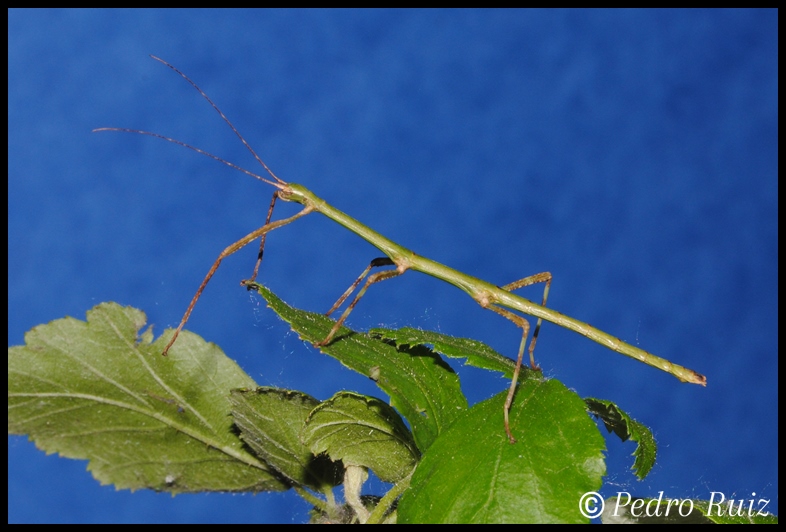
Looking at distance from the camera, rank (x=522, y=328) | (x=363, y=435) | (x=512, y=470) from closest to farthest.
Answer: (x=512, y=470), (x=363, y=435), (x=522, y=328)

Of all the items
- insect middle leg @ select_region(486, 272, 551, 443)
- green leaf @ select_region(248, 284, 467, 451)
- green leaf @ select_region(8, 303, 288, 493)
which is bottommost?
green leaf @ select_region(8, 303, 288, 493)

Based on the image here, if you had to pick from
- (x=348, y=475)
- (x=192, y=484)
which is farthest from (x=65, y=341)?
(x=348, y=475)

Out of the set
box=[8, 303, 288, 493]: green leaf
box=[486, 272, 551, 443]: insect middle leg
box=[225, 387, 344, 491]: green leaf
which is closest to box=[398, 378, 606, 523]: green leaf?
box=[486, 272, 551, 443]: insect middle leg

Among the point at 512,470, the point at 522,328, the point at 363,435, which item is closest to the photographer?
the point at 512,470

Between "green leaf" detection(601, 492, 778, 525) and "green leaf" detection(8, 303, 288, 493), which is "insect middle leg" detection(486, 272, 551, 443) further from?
"green leaf" detection(8, 303, 288, 493)

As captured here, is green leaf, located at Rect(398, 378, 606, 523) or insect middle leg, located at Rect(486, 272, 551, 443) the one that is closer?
green leaf, located at Rect(398, 378, 606, 523)

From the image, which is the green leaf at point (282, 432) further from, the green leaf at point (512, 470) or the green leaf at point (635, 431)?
the green leaf at point (635, 431)

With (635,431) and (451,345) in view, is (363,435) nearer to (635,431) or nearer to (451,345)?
(451,345)

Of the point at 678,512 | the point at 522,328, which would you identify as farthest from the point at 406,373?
the point at 522,328
